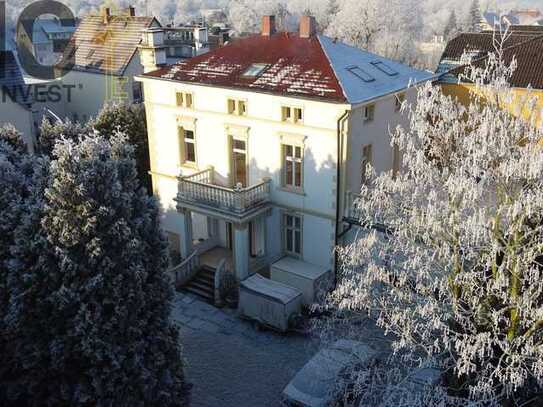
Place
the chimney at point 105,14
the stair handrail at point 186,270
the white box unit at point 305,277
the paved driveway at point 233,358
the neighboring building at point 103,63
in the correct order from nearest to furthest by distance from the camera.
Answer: the paved driveway at point 233,358, the white box unit at point 305,277, the stair handrail at point 186,270, the neighboring building at point 103,63, the chimney at point 105,14

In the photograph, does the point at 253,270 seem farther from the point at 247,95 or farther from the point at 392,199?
the point at 392,199

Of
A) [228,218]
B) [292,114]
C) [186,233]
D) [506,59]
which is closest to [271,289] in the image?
[228,218]

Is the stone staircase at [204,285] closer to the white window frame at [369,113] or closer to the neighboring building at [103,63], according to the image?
the white window frame at [369,113]

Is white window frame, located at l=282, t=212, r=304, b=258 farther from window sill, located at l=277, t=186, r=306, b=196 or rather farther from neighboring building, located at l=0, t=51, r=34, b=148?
neighboring building, located at l=0, t=51, r=34, b=148

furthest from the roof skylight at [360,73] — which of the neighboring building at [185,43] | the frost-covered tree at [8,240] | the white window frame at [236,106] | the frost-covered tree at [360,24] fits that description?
the frost-covered tree at [360,24]

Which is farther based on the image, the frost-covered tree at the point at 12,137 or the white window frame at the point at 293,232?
the frost-covered tree at the point at 12,137

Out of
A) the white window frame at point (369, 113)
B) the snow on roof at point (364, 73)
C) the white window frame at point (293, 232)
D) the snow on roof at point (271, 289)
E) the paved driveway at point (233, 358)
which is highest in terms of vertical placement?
the snow on roof at point (364, 73)

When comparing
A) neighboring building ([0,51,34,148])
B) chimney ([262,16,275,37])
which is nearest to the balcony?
chimney ([262,16,275,37])
